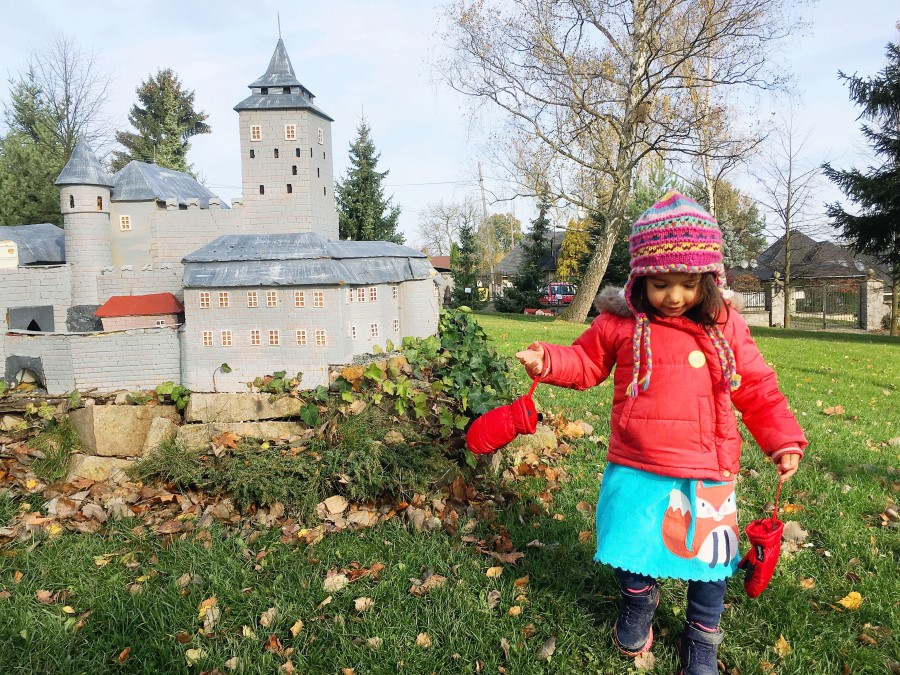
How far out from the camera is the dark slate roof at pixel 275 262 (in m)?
5.18

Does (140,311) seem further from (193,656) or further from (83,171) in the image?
(193,656)

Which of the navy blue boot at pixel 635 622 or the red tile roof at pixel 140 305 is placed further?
the red tile roof at pixel 140 305

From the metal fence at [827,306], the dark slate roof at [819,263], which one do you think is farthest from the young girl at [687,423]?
the dark slate roof at [819,263]

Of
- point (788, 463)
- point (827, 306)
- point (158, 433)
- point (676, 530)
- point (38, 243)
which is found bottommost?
point (158, 433)

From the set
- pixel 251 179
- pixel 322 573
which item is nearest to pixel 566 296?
pixel 251 179

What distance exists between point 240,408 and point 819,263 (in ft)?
111

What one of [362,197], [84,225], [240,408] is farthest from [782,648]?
[362,197]

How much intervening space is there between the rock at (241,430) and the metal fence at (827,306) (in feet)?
82.4

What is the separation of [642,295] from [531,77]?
15.7 metres

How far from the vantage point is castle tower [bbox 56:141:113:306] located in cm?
574

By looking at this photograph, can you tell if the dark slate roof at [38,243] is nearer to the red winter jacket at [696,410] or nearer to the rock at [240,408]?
the rock at [240,408]

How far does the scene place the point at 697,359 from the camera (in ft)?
7.81

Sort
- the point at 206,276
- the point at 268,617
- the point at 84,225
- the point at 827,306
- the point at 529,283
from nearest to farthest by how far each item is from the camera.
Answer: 1. the point at 268,617
2. the point at 206,276
3. the point at 84,225
4. the point at 827,306
5. the point at 529,283

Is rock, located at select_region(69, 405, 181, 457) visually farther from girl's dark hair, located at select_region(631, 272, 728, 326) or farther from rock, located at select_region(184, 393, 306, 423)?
girl's dark hair, located at select_region(631, 272, 728, 326)
